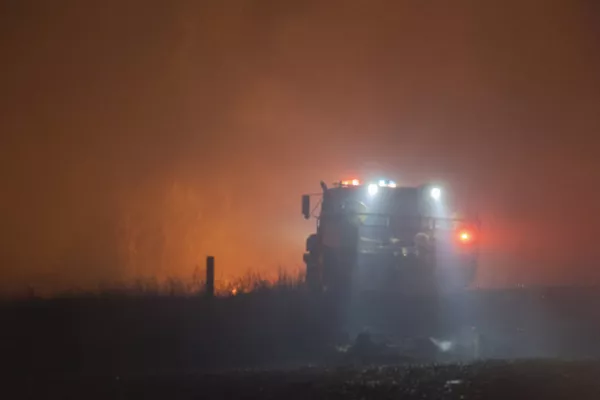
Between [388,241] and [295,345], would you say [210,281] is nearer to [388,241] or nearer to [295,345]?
[388,241]

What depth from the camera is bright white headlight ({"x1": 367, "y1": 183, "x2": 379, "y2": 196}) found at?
18.3m

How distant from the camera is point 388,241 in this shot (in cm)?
1708

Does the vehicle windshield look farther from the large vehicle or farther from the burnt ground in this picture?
the burnt ground

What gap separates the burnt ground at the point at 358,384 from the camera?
25.5ft

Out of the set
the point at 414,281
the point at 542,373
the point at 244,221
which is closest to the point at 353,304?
the point at 414,281

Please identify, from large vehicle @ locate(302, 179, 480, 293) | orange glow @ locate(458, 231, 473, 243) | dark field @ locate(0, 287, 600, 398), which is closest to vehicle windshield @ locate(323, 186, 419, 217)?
large vehicle @ locate(302, 179, 480, 293)

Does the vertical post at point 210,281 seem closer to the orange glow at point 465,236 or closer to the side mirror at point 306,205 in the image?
the side mirror at point 306,205

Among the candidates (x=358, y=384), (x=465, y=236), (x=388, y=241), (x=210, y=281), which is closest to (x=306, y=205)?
(x=388, y=241)

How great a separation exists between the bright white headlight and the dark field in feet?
10.6

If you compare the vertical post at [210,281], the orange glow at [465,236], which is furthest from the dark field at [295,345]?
the orange glow at [465,236]

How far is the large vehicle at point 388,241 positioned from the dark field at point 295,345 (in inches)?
28.7

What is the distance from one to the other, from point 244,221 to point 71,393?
2213cm

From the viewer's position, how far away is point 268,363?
37.9 feet

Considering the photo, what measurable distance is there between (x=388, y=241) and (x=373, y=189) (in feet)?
5.57
